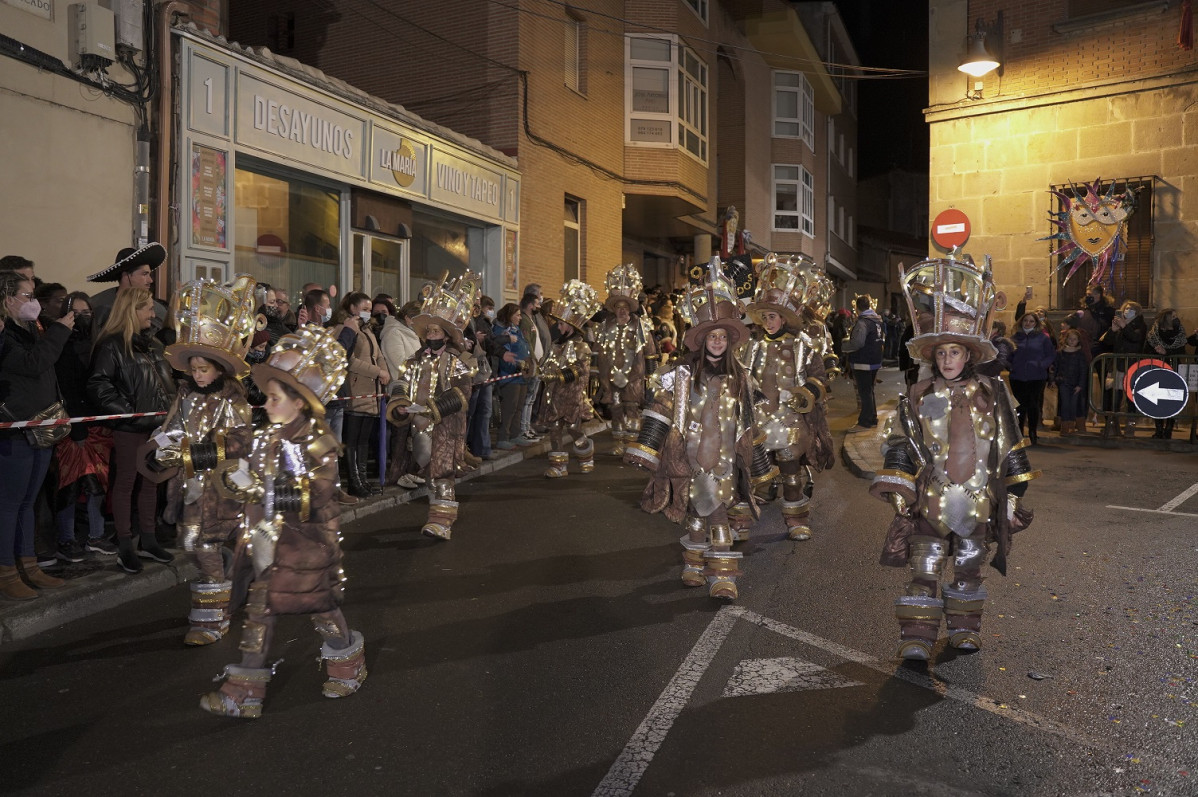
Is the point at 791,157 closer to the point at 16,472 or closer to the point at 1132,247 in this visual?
the point at 1132,247

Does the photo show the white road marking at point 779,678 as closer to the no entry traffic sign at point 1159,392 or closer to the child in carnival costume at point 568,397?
the child in carnival costume at point 568,397

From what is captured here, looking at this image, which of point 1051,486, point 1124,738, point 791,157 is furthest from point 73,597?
point 791,157

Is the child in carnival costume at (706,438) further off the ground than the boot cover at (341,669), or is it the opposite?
the child in carnival costume at (706,438)

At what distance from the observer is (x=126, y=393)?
6.62 meters

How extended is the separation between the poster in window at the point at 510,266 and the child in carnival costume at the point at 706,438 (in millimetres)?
12532

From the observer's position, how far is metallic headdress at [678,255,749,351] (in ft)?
21.2

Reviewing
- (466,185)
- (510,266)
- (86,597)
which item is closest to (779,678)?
(86,597)

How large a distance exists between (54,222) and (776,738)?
8695mm

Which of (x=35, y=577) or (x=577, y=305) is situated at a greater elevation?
(x=577, y=305)

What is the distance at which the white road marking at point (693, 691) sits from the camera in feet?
12.9

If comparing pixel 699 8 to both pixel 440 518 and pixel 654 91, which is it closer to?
pixel 654 91

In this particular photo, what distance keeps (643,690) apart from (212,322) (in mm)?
3085

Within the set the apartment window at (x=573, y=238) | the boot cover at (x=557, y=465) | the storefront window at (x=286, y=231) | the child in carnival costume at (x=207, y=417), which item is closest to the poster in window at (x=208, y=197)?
the storefront window at (x=286, y=231)

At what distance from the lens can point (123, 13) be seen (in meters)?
9.98
